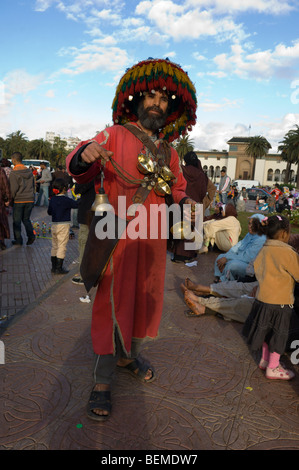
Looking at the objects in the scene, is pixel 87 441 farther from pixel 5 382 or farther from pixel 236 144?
pixel 236 144

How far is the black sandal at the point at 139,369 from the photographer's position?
2.96 meters

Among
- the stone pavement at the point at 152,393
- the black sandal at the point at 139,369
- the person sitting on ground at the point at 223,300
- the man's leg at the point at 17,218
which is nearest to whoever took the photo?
the stone pavement at the point at 152,393

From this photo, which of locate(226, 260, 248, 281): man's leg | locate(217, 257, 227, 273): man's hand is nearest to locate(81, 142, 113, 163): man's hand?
locate(226, 260, 248, 281): man's leg

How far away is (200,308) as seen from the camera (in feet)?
14.4

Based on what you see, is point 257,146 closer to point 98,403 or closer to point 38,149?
point 38,149

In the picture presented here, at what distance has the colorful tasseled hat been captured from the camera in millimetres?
2678

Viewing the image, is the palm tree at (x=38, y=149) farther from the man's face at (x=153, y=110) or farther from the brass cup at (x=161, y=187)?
the brass cup at (x=161, y=187)

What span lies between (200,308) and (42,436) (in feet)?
8.44

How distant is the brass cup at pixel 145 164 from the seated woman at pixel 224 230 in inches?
207

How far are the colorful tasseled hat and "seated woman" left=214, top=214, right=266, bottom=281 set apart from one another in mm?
2493

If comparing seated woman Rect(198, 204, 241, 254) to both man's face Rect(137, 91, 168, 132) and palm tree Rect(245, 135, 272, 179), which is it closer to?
man's face Rect(137, 91, 168, 132)

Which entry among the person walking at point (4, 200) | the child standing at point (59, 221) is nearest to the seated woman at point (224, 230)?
the child standing at point (59, 221)

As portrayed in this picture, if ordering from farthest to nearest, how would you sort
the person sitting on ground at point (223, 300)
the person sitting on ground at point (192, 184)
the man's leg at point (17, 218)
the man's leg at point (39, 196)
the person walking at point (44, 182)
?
1. the man's leg at point (39, 196)
2. the person walking at point (44, 182)
3. the man's leg at point (17, 218)
4. the person sitting on ground at point (192, 184)
5. the person sitting on ground at point (223, 300)

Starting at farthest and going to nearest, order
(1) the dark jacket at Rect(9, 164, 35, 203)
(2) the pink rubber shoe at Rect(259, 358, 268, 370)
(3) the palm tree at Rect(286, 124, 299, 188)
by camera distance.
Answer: (3) the palm tree at Rect(286, 124, 299, 188) < (1) the dark jacket at Rect(9, 164, 35, 203) < (2) the pink rubber shoe at Rect(259, 358, 268, 370)
